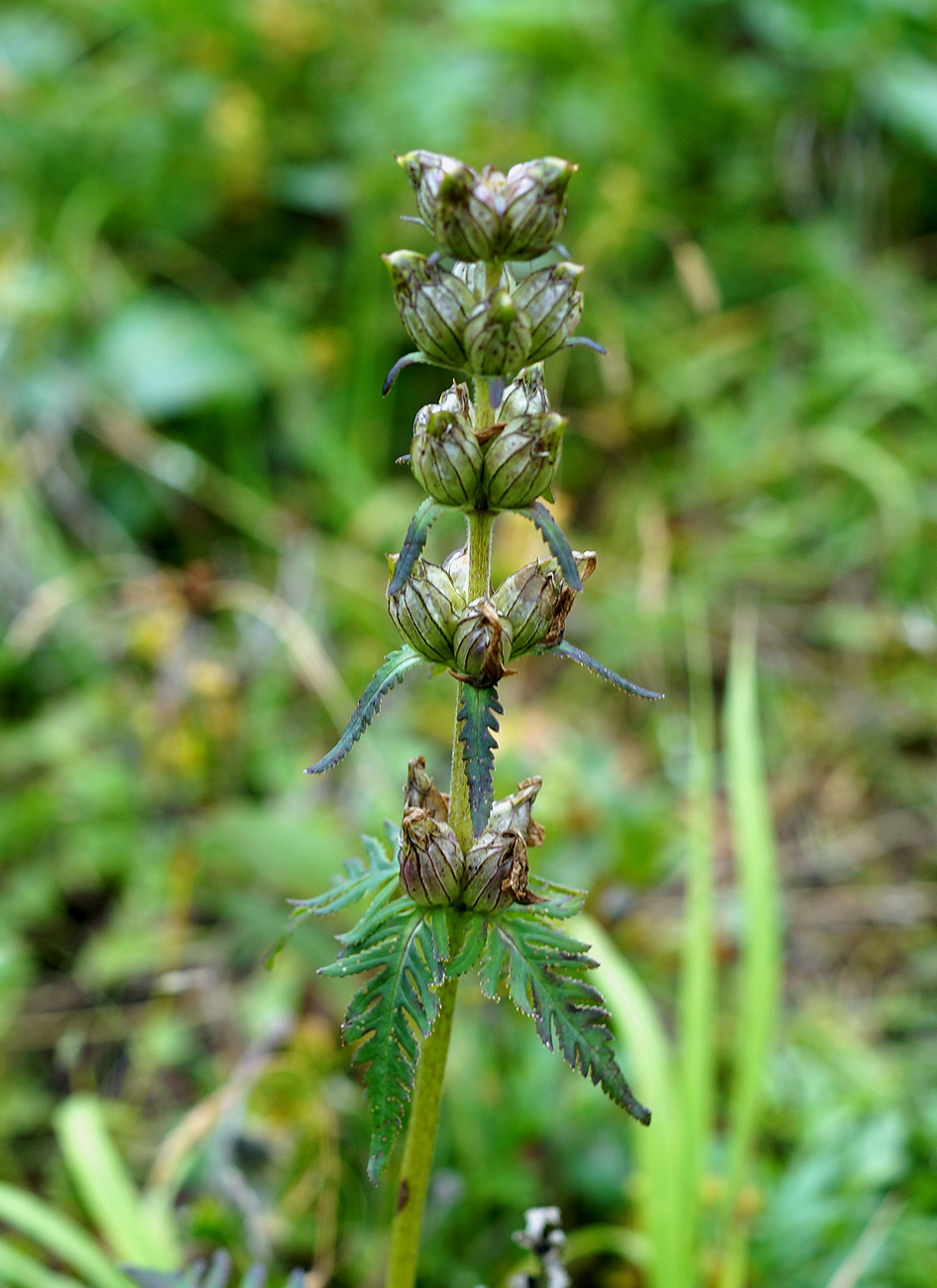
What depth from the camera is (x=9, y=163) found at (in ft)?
12.9

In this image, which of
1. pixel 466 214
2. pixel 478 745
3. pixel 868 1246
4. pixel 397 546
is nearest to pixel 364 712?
pixel 478 745

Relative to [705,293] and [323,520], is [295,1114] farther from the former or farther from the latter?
[705,293]

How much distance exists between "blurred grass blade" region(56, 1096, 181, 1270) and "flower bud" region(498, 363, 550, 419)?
1.28m

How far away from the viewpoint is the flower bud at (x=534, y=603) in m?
1.01

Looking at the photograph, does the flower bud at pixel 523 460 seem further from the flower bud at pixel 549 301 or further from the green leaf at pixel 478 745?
the green leaf at pixel 478 745

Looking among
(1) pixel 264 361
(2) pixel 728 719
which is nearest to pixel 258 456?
(1) pixel 264 361

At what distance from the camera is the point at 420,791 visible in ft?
3.60

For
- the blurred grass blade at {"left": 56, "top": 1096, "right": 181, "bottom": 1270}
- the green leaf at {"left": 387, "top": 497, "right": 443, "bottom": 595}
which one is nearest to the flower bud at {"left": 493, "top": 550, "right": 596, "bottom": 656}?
the green leaf at {"left": 387, "top": 497, "right": 443, "bottom": 595}

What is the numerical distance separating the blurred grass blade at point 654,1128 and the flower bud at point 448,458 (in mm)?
681

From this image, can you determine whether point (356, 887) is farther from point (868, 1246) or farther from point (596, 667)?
point (868, 1246)

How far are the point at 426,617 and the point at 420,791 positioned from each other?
0.66ft

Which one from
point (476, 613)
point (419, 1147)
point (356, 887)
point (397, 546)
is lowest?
point (419, 1147)

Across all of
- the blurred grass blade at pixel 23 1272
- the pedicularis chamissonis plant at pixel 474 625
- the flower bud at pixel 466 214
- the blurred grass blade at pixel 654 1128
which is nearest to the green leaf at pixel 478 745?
the pedicularis chamissonis plant at pixel 474 625

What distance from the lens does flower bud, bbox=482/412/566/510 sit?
0.94 m
